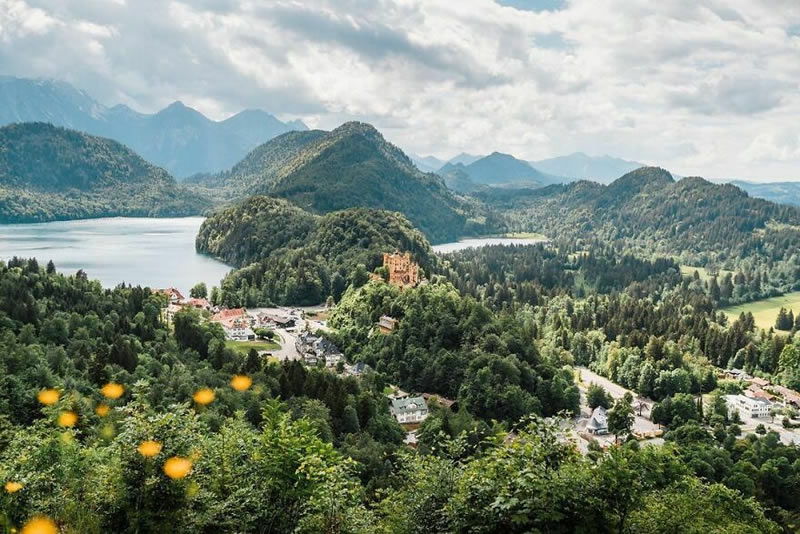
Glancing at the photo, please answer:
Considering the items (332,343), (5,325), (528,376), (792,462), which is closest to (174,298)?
(332,343)

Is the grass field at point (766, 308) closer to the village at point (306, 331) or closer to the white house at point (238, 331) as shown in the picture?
the village at point (306, 331)

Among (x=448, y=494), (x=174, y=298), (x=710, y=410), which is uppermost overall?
(x=448, y=494)

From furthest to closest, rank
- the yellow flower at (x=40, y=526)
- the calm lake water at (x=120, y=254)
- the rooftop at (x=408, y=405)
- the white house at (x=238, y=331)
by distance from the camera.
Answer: the calm lake water at (x=120, y=254), the white house at (x=238, y=331), the rooftop at (x=408, y=405), the yellow flower at (x=40, y=526)

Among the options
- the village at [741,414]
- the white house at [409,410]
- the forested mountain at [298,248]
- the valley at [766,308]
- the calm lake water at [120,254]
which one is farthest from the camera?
the calm lake water at [120,254]

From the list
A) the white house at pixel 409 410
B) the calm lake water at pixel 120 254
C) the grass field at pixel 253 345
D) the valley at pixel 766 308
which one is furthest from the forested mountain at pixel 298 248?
the valley at pixel 766 308

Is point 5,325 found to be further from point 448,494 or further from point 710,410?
point 710,410

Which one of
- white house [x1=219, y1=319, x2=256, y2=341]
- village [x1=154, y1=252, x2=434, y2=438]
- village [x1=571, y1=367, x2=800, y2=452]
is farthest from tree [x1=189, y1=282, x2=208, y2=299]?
village [x1=571, y1=367, x2=800, y2=452]

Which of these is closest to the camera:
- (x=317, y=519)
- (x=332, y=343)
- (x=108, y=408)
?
(x=317, y=519)
